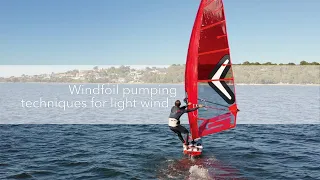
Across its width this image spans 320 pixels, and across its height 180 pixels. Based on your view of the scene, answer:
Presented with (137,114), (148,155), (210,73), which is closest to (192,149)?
(148,155)

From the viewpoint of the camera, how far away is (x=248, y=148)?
66.0ft

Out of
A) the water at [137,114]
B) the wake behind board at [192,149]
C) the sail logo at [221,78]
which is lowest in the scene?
the water at [137,114]

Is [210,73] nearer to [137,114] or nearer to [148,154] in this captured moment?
[148,154]

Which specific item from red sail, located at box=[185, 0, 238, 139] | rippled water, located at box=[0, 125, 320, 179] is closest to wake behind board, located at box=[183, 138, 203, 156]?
rippled water, located at box=[0, 125, 320, 179]

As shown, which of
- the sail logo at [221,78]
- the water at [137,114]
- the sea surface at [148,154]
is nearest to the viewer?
the sea surface at [148,154]

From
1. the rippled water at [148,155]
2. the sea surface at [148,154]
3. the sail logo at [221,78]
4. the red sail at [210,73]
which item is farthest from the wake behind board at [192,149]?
the sail logo at [221,78]

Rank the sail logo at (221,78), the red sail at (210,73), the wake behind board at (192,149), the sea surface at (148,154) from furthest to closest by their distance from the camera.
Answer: the wake behind board at (192,149)
the sail logo at (221,78)
the red sail at (210,73)
the sea surface at (148,154)

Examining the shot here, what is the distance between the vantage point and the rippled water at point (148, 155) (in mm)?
Answer: 14867

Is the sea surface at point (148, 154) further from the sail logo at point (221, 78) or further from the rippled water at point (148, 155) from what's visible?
the sail logo at point (221, 78)

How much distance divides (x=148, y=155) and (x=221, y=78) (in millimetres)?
6054

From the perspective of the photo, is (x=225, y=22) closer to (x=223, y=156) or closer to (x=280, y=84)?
(x=223, y=156)

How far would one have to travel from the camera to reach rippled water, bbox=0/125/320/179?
14.9 m

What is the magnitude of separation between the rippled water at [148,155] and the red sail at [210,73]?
7.30 ft

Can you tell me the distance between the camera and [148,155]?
18203 mm
